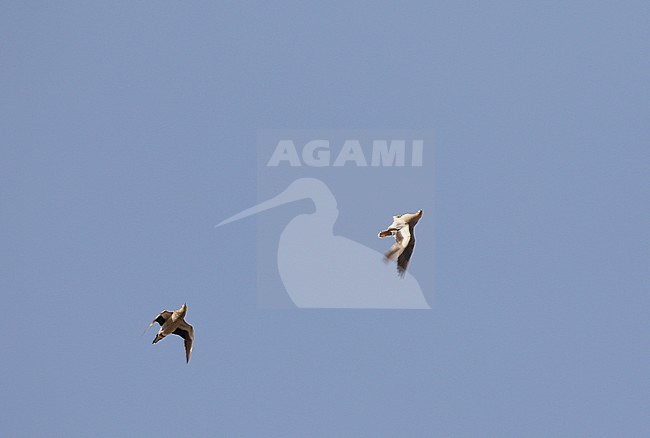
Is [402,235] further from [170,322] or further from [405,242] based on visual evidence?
[170,322]

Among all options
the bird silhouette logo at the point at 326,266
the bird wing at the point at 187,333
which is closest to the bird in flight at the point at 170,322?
the bird wing at the point at 187,333

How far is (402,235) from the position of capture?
10.7m

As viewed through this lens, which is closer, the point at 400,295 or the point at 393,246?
the point at 393,246

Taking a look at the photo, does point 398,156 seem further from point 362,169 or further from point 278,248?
point 278,248

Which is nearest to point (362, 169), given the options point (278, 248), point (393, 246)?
point (278, 248)

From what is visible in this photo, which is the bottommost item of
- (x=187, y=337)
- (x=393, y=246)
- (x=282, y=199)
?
(x=187, y=337)

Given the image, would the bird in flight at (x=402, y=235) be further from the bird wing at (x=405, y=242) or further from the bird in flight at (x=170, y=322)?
the bird in flight at (x=170, y=322)

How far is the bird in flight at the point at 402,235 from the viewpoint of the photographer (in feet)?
34.6

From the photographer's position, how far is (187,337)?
1227 cm

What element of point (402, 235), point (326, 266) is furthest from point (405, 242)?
point (326, 266)

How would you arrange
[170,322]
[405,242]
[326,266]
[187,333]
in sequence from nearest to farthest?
[405,242] → [170,322] → [187,333] → [326,266]

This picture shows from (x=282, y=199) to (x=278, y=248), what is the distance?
709mm

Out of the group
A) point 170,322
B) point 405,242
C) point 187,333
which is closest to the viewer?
point 405,242

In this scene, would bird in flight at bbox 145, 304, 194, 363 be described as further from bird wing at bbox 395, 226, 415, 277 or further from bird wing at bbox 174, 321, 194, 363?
bird wing at bbox 395, 226, 415, 277
